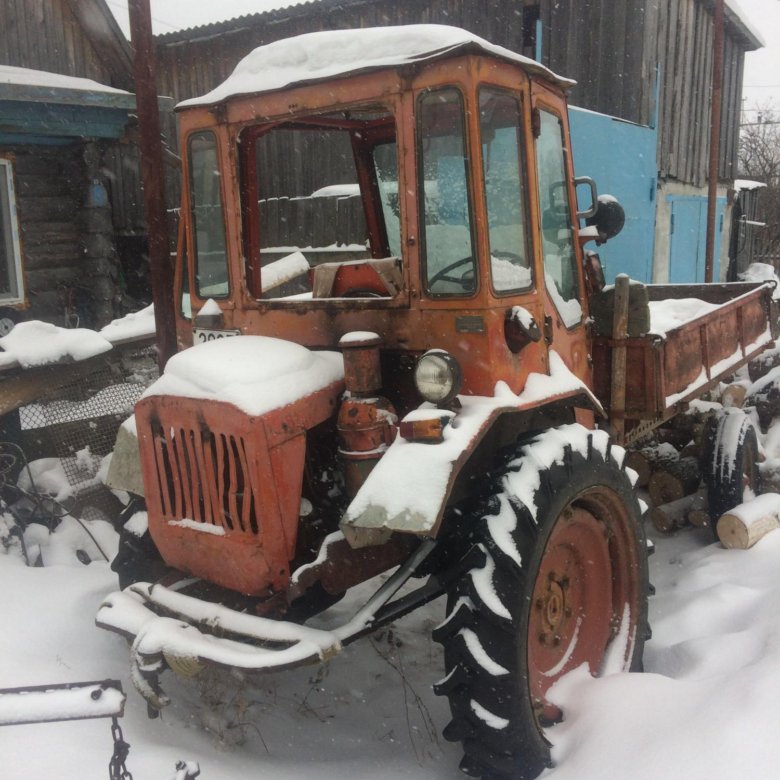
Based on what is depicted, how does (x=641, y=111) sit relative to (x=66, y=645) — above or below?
above

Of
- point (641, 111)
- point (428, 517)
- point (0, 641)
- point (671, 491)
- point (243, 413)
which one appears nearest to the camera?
point (428, 517)

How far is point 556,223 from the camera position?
3617 millimetres

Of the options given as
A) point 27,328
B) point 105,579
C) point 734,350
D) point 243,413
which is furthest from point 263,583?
point 734,350

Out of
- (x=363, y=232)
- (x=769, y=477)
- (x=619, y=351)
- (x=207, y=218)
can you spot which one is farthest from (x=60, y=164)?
(x=769, y=477)

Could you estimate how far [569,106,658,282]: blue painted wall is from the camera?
323 inches

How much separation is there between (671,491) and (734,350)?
115 cm

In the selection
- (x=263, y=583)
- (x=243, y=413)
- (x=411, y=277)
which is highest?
(x=411, y=277)

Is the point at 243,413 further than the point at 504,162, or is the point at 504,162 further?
the point at 504,162

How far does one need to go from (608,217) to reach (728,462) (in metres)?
2.13

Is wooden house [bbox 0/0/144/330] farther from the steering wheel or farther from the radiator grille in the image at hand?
the steering wheel

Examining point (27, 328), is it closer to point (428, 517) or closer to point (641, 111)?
point (428, 517)

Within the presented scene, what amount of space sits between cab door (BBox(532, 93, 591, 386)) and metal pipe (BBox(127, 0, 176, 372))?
2217 millimetres

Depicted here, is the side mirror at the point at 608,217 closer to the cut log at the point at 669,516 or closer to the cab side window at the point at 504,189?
the cab side window at the point at 504,189

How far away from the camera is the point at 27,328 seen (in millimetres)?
4848
